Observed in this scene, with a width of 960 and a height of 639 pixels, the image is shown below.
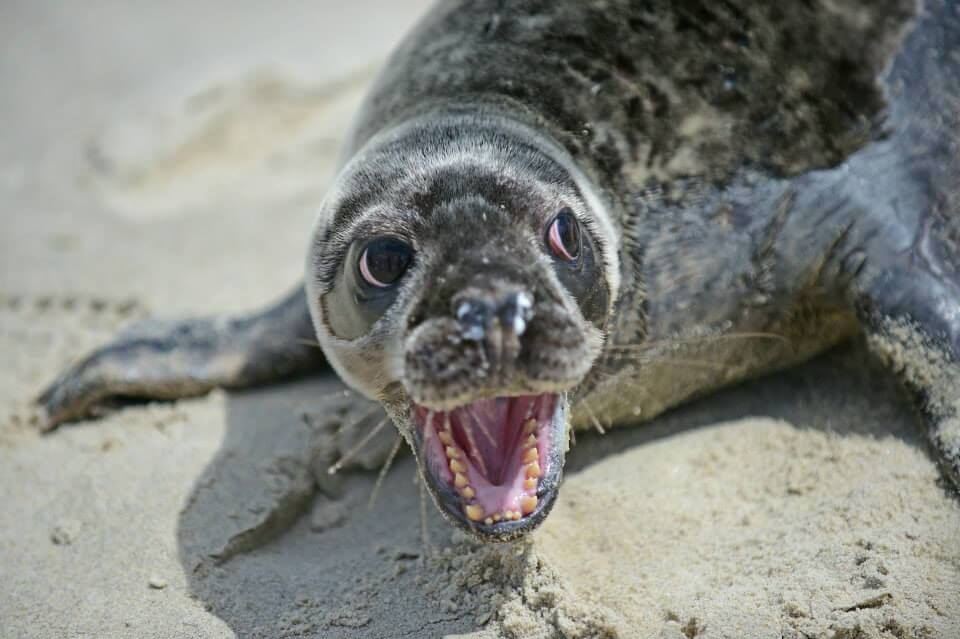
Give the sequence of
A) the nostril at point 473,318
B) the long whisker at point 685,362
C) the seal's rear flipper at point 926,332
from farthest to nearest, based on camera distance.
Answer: the long whisker at point 685,362, the seal's rear flipper at point 926,332, the nostril at point 473,318

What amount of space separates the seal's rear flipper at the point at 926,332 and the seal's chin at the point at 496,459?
42.0 inches

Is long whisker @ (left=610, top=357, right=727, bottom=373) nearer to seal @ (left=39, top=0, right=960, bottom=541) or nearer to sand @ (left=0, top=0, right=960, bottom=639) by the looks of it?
seal @ (left=39, top=0, right=960, bottom=541)

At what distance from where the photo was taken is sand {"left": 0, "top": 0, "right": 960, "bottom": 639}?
7.75 ft

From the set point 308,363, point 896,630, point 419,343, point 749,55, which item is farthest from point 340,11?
point 896,630

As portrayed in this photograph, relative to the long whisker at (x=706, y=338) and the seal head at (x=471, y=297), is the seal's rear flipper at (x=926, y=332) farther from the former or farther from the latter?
the seal head at (x=471, y=297)

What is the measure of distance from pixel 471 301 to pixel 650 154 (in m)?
1.16

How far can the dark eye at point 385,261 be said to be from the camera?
8.32ft

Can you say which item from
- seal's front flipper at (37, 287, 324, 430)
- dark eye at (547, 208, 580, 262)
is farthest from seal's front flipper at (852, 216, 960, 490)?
seal's front flipper at (37, 287, 324, 430)

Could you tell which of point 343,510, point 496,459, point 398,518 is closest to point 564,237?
point 496,459

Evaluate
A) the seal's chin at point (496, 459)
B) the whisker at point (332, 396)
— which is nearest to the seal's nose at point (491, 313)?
the seal's chin at point (496, 459)

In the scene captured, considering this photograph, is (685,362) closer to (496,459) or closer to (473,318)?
(496,459)

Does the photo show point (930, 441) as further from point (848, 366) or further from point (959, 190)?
point (959, 190)

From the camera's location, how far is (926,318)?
→ 2.82 m

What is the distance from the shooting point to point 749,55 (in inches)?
123
